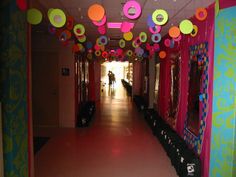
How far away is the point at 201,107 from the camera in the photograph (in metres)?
3.85

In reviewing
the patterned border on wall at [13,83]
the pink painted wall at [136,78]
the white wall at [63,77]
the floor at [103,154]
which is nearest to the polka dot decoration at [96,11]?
the patterned border on wall at [13,83]

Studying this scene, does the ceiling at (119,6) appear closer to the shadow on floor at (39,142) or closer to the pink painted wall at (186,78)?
the pink painted wall at (186,78)

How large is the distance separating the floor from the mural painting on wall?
696 mm

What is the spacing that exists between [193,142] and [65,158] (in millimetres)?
2358

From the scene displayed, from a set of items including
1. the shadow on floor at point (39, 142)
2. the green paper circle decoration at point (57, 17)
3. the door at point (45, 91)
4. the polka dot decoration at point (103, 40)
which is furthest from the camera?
the door at point (45, 91)

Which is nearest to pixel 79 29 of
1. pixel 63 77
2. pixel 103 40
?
pixel 103 40

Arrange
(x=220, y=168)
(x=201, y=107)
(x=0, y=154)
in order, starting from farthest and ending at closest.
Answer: (x=201, y=107)
(x=220, y=168)
(x=0, y=154)

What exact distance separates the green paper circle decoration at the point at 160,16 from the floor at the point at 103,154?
7.78 ft

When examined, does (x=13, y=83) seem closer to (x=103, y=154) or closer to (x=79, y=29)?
(x=79, y=29)

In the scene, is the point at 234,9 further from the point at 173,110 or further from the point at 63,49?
the point at 63,49

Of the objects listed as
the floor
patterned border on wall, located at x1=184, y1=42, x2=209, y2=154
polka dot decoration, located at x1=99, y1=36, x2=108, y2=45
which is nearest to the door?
the floor

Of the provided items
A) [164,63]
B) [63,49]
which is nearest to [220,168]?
[164,63]

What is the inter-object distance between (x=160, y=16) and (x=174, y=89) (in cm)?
290

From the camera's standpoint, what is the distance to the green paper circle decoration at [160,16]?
9.71ft
